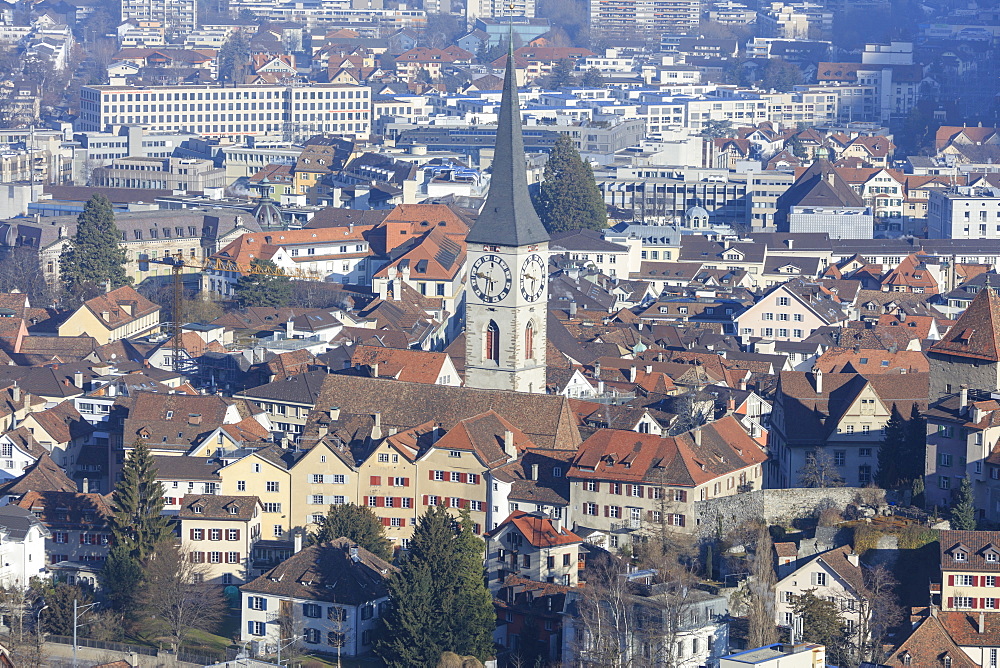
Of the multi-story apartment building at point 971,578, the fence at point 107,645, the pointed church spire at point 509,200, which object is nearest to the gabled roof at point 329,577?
the fence at point 107,645

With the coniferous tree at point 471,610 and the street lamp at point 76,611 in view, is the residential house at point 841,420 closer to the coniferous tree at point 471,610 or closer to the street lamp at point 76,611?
the coniferous tree at point 471,610

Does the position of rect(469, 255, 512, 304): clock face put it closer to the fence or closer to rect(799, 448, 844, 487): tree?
rect(799, 448, 844, 487): tree

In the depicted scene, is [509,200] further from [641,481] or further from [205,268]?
[205,268]

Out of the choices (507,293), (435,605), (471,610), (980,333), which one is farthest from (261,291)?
(471,610)

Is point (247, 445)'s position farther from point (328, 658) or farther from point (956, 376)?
point (956, 376)

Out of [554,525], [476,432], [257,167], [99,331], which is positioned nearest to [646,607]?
[554,525]

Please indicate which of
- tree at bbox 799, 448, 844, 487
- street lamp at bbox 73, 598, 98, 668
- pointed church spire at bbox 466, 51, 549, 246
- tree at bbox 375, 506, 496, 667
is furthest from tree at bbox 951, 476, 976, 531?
street lamp at bbox 73, 598, 98, 668
